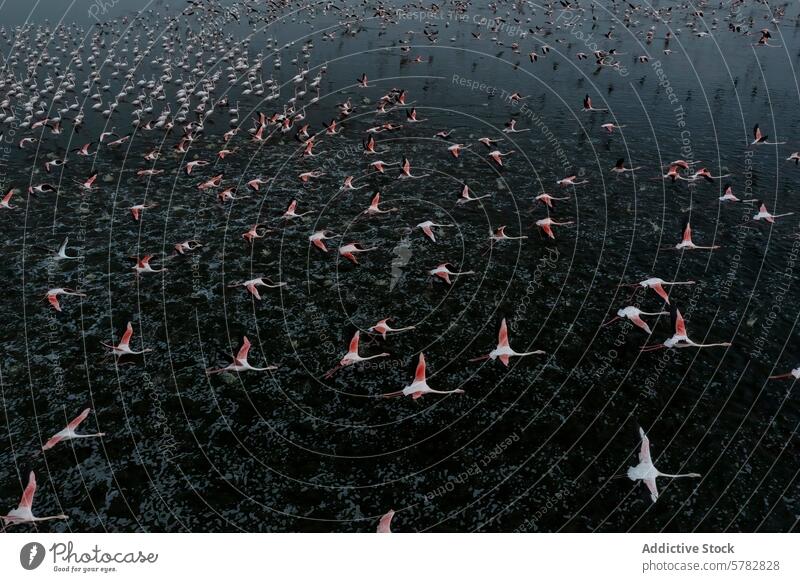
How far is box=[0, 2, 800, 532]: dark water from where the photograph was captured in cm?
2403

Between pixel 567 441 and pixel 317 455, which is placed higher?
pixel 567 441

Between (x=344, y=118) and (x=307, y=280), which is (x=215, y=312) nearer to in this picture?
(x=307, y=280)

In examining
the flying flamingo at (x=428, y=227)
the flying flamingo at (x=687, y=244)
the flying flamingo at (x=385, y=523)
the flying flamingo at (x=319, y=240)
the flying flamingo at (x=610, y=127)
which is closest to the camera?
the flying flamingo at (x=385, y=523)

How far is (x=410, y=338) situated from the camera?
32.7m

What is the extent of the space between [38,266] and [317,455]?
27.3 metres

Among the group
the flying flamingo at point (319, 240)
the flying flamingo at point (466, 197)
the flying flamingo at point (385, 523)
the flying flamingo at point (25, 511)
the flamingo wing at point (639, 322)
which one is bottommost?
the flying flamingo at point (25, 511)

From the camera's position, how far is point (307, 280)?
37.8 metres

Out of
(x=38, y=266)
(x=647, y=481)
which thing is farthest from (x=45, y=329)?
(x=647, y=481)

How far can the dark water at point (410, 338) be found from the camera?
2403cm

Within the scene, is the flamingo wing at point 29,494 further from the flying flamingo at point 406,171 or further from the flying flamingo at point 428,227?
the flying flamingo at point 406,171

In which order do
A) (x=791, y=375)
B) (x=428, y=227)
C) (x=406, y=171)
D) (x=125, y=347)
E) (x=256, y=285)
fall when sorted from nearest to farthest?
1. (x=791, y=375)
2. (x=125, y=347)
3. (x=256, y=285)
4. (x=428, y=227)
5. (x=406, y=171)

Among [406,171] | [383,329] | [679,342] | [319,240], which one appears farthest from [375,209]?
[679,342]

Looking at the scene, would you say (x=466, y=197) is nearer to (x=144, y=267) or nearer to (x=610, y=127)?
(x=610, y=127)

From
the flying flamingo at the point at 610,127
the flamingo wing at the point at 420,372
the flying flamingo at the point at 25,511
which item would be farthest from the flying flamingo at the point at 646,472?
the flying flamingo at the point at 610,127
